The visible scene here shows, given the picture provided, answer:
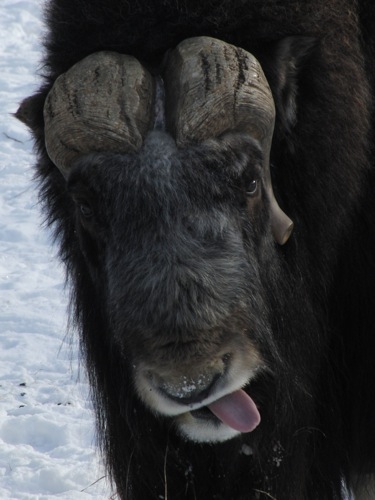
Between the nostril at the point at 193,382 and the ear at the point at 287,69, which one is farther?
the ear at the point at 287,69

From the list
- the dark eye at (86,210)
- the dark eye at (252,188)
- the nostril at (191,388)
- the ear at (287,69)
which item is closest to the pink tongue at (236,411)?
the nostril at (191,388)

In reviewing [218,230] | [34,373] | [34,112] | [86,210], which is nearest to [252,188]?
[218,230]

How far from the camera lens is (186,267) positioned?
10.4 feet

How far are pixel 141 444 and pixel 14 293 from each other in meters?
3.32

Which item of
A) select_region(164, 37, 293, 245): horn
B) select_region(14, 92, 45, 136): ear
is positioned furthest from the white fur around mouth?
select_region(14, 92, 45, 136): ear

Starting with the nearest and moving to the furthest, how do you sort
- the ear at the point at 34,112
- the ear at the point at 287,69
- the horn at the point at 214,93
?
the horn at the point at 214,93, the ear at the point at 287,69, the ear at the point at 34,112

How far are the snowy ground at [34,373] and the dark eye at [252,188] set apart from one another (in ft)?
4.32

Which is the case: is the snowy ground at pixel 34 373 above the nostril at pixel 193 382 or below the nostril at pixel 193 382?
below

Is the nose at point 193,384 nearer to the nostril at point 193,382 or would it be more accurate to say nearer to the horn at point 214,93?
the nostril at point 193,382

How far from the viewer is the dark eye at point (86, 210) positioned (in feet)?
11.6

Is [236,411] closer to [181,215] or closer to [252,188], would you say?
[181,215]

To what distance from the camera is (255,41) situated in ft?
12.1

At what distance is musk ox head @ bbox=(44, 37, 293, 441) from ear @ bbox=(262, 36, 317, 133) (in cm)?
12

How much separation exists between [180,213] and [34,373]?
2.92m
